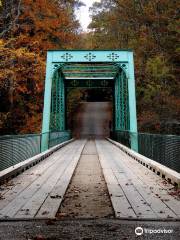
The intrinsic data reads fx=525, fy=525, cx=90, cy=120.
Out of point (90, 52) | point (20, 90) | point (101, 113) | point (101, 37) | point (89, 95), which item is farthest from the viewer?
point (89, 95)

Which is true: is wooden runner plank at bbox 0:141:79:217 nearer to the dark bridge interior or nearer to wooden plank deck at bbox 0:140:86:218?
wooden plank deck at bbox 0:140:86:218

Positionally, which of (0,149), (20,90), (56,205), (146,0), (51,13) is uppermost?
(146,0)

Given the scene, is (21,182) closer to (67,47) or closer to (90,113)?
(67,47)

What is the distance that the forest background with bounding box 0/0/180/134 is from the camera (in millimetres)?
28188

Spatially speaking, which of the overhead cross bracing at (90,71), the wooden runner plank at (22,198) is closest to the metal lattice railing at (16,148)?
the wooden runner plank at (22,198)

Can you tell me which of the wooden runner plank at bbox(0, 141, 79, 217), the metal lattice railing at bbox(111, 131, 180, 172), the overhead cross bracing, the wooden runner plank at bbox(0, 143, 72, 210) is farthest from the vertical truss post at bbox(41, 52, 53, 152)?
the wooden runner plank at bbox(0, 141, 79, 217)

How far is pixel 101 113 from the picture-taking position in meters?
66.9

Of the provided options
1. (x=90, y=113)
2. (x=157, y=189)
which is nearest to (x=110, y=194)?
(x=157, y=189)

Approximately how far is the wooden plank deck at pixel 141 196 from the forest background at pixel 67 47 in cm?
1176

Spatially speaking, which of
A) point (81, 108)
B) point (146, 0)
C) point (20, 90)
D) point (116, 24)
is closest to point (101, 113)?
point (81, 108)

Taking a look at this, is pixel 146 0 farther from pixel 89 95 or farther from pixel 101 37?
pixel 89 95

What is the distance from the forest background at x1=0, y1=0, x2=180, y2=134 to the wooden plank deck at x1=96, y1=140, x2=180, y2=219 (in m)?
11.8

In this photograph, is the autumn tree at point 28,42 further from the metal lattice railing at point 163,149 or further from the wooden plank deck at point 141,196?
the wooden plank deck at point 141,196

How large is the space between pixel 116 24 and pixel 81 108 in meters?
25.0
